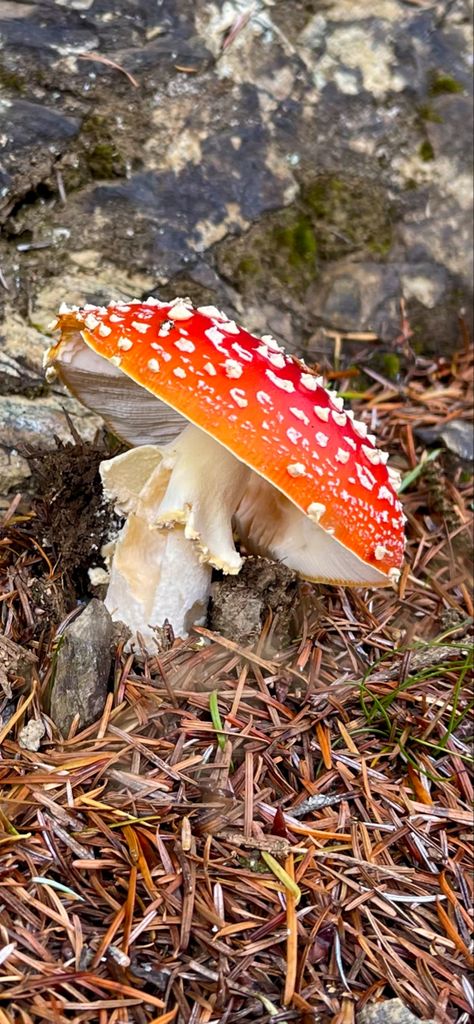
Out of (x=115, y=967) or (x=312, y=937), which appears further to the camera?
(x=312, y=937)

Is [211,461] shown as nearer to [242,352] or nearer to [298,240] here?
[242,352]

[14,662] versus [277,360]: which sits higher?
[277,360]

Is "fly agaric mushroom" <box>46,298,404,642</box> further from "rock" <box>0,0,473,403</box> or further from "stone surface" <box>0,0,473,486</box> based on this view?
"rock" <box>0,0,473,403</box>

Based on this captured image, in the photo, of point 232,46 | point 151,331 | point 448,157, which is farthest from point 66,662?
point 448,157

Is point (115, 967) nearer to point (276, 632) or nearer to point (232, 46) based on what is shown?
point (276, 632)

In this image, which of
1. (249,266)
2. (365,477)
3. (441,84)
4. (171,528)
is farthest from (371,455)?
(441,84)

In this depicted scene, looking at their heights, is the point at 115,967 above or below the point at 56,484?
below

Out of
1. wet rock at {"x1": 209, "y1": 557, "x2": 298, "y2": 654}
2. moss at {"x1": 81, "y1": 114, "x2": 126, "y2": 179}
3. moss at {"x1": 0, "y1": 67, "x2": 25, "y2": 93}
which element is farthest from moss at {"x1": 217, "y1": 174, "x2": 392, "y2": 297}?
wet rock at {"x1": 209, "y1": 557, "x2": 298, "y2": 654}
